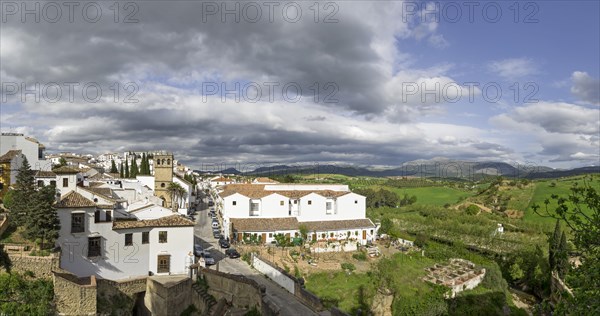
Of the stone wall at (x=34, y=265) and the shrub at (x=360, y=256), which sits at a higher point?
the stone wall at (x=34, y=265)

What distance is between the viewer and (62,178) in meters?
29.3

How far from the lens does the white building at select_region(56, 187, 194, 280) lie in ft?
75.7

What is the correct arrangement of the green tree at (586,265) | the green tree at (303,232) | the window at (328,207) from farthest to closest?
the window at (328,207), the green tree at (303,232), the green tree at (586,265)

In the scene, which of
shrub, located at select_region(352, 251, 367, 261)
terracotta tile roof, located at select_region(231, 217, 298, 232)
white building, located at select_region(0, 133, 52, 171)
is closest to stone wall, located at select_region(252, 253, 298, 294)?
terracotta tile roof, located at select_region(231, 217, 298, 232)

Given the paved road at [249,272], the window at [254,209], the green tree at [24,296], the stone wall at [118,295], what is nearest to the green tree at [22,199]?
the green tree at [24,296]

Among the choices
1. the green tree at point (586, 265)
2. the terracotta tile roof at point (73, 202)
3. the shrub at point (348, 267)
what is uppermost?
the green tree at point (586, 265)

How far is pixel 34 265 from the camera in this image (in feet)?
→ 66.1

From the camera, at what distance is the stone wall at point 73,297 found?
19.4 metres

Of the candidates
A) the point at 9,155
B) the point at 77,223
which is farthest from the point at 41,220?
the point at 9,155

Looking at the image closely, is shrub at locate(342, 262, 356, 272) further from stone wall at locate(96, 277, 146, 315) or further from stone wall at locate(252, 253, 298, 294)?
stone wall at locate(96, 277, 146, 315)

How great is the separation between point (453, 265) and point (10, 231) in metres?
37.0

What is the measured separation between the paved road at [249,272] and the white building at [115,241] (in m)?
4.56

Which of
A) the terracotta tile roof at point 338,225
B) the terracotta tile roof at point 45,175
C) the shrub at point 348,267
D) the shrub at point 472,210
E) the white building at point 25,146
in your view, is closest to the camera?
the terracotta tile roof at point 45,175

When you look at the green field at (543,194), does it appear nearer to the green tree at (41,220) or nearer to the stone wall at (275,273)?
the stone wall at (275,273)
